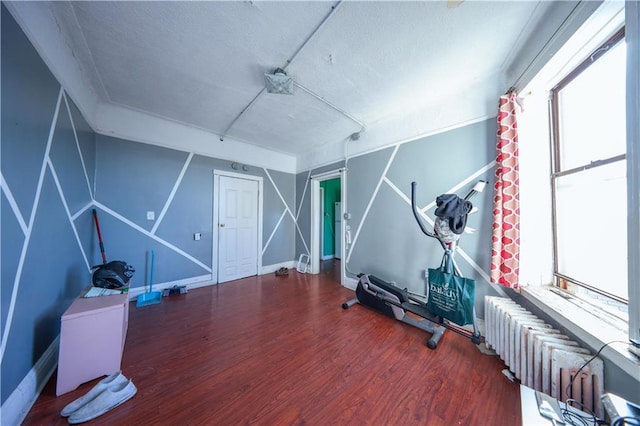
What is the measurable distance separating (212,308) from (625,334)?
351 centimetres

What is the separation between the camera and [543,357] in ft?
3.92

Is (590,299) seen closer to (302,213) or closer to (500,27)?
(500,27)

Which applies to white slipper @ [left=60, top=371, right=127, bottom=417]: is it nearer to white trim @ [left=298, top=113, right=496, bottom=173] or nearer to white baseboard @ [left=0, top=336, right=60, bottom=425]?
white baseboard @ [left=0, top=336, right=60, bottom=425]

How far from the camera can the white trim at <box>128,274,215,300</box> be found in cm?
281

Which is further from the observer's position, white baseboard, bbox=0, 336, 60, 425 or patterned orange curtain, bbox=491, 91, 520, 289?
patterned orange curtain, bbox=491, 91, 520, 289

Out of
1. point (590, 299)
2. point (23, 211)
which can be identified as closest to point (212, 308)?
point (23, 211)

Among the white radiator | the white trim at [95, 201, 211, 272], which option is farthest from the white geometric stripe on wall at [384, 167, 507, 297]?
the white trim at [95, 201, 211, 272]

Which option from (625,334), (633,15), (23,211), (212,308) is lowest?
(212,308)

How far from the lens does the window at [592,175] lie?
1.20 metres

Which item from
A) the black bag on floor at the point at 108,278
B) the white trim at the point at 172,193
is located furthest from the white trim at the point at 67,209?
the white trim at the point at 172,193

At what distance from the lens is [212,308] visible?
8.48 ft

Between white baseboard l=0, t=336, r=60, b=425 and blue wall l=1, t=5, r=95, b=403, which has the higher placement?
blue wall l=1, t=5, r=95, b=403

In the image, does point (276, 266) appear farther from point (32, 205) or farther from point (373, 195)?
point (32, 205)

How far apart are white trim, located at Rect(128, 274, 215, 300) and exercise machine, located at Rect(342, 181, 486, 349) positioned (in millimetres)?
2481
